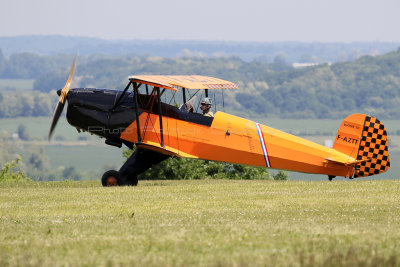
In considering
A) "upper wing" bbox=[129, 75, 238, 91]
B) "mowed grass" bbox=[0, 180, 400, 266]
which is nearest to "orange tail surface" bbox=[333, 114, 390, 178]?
"mowed grass" bbox=[0, 180, 400, 266]

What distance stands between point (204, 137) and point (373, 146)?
4351 mm

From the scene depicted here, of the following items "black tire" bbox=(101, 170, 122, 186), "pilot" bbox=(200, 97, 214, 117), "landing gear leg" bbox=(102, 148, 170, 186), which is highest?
"pilot" bbox=(200, 97, 214, 117)

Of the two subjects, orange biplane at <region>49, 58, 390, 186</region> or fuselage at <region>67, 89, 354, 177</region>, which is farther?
fuselage at <region>67, 89, 354, 177</region>

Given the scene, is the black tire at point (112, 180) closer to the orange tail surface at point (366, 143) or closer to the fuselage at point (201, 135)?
the fuselage at point (201, 135)

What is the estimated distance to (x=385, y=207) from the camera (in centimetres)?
1339

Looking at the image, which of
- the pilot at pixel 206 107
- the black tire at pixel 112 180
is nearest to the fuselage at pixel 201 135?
the pilot at pixel 206 107

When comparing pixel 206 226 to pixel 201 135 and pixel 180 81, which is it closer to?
pixel 201 135

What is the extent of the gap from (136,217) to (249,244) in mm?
3759

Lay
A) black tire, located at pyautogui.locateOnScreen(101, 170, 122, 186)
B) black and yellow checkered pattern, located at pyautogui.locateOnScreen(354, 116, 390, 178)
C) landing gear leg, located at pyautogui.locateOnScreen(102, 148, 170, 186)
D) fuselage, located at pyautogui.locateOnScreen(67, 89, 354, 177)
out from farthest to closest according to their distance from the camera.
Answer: landing gear leg, located at pyautogui.locateOnScreen(102, 148, 170, 186)
black tire, located at pyautogui.locateOnScreen(101, 170, 122, 186)
fuselage, located at pyautogui.locateOnScreen(67, 89, 354, 177)
black and yellow checkered pattern, located at pyautogui.locateOnScreen(354, 116, 390, 178)

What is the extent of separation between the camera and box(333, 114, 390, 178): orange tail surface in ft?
59.2

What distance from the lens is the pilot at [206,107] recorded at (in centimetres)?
1859

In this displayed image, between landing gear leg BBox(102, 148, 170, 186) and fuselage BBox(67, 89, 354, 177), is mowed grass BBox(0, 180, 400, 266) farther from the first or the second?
landing gear leg BBox(102, 148, 170, 186)

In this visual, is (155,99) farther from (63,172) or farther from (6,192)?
(63,172)

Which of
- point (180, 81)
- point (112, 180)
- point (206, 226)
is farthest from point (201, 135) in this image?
point (206, 226)
